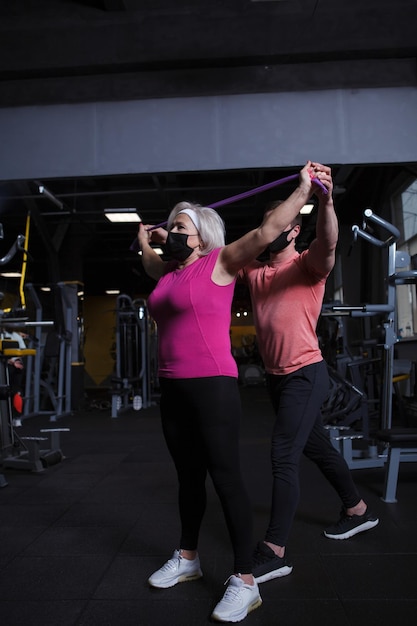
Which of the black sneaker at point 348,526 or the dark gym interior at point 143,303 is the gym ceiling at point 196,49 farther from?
the black sneaker at point 348,526

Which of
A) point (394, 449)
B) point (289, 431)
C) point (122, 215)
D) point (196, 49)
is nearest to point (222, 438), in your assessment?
point (289, 431)

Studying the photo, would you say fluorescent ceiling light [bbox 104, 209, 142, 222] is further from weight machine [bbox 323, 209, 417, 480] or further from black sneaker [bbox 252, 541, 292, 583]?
black sneaker [bbox 252, 541, 292, 583]

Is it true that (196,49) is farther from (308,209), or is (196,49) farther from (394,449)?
(308,209)

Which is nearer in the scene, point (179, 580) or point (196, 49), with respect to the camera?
point (179, 580)

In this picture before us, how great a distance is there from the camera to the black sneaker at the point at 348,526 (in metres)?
2.35

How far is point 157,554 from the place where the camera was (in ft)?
7.29

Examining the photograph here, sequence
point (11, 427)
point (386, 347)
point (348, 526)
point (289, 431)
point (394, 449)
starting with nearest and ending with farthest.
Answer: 1. point (289, 431)
2. point (348, 526)
3. point (394, 449)
4. point (386, 347)
5. point (11, 427)

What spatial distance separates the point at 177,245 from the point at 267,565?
1193mm

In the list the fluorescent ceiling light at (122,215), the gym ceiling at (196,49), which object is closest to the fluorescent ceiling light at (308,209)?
the fluorescent ceiling light at (122,215)

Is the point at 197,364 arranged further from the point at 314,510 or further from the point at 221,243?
the point at 314,510

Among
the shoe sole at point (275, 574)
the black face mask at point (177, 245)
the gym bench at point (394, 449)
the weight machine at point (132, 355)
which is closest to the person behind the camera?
the black face mask at point (177, 245)

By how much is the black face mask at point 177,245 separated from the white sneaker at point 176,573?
3.51ft

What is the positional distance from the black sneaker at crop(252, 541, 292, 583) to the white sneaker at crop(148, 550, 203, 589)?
0.69ft

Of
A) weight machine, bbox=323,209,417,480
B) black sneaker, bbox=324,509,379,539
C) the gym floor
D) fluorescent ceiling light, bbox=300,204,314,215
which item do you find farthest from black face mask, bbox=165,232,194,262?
fluorescent ceiling light, bbox=300,204,314,215
